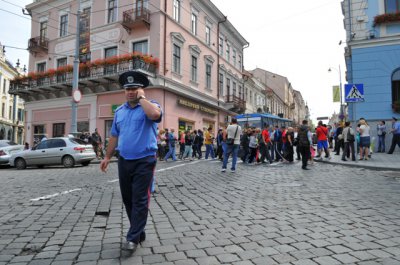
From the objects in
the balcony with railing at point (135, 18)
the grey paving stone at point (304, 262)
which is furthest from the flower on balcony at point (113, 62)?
the grey paving stone at point (304, 262)

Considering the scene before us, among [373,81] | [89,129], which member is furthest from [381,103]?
[89,129]

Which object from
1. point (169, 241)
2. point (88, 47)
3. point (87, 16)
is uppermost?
point (87, 16)

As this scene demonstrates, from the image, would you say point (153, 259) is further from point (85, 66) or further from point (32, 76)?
point (32, 76)

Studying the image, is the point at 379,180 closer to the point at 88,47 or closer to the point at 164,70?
the point at 164,70

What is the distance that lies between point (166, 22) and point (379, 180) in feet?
60.8

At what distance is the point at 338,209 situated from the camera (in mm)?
4965

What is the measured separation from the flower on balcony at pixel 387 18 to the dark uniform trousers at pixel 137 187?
1784 centimetres

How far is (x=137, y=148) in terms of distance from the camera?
131 inches

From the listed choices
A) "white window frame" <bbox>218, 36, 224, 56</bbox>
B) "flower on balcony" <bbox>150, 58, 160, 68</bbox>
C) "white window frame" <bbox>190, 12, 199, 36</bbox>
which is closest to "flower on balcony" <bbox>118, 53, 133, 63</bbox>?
"flower on balcony" <bbox>150, 58, 160, 68</bbox>

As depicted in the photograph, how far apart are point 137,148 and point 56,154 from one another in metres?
12.7

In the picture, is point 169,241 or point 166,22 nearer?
point 169,241

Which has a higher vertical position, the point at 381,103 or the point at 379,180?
the point at 381,103

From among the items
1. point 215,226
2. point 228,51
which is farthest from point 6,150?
point 228,51

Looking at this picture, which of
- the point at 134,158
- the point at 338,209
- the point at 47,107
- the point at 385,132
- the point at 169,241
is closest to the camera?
the point at 134,158
